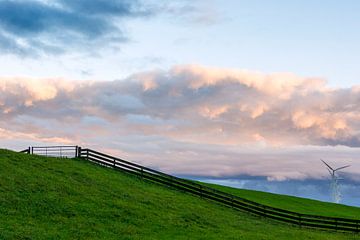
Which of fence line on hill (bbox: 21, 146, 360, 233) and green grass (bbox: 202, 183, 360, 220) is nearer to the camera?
fence line on hill (bbox: 21, 146, 360, 233)

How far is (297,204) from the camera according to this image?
67750 millimetres

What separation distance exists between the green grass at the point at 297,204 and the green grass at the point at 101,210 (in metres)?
15.2

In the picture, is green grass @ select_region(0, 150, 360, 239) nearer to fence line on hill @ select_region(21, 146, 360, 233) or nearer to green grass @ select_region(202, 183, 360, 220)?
fence line on hill @ select_region(21, 146, 360, 233)

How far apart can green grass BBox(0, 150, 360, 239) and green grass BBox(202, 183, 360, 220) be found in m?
15.2

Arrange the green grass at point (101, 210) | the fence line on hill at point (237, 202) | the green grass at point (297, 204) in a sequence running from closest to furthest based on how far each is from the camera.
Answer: the green grass at point (101, 210), the fence line on hill at point (237, 202), the green grass at point (297, 204)

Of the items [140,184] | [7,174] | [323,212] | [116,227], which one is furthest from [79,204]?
[323,212]

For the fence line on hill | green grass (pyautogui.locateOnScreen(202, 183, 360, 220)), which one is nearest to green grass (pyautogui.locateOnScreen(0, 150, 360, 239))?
the fence line on hill

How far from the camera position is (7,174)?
141 ft

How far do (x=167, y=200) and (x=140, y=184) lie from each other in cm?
563

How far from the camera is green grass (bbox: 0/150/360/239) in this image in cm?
3331

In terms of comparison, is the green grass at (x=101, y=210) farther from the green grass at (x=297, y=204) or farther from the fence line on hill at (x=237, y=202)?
the green grass at (x=297, y=204)

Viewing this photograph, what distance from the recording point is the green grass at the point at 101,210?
33312mm

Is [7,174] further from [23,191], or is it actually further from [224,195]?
[224,195]

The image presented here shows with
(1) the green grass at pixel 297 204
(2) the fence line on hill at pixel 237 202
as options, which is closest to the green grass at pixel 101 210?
(2) the fence line on hill at pixel 237 202
